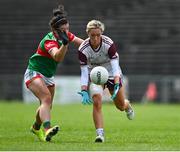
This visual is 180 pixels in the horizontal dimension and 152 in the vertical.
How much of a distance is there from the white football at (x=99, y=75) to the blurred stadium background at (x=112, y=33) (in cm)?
2128

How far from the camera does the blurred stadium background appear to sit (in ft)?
113

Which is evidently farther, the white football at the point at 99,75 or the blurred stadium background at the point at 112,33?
the blurred stadium background at the point at 112,33

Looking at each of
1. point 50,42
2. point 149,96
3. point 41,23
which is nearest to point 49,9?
point 41,23

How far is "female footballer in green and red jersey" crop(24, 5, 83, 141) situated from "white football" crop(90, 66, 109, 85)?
22.2 inches

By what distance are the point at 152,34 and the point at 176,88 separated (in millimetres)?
4958

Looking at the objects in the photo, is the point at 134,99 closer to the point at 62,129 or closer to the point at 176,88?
the point at 176,88

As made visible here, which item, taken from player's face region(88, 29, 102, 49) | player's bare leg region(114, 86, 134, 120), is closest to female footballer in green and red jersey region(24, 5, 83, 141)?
player's face region(88, 29, 102, 49)

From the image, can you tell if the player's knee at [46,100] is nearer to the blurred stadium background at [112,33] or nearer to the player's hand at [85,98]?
the player's hand at [85,98]

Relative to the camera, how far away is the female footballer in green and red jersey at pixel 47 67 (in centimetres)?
1111

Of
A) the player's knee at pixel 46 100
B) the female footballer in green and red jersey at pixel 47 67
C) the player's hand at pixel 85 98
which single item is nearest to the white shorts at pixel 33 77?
the female footballer in green and red jersey at pixel 47 67

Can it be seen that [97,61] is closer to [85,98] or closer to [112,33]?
[85,98]

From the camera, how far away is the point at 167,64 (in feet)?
114

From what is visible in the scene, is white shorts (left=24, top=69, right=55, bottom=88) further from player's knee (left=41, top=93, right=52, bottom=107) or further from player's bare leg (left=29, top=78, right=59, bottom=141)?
player's knee (left=41, top=93, right=52, bottom=107)

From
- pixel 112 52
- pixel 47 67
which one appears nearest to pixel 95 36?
pixel 112 52
